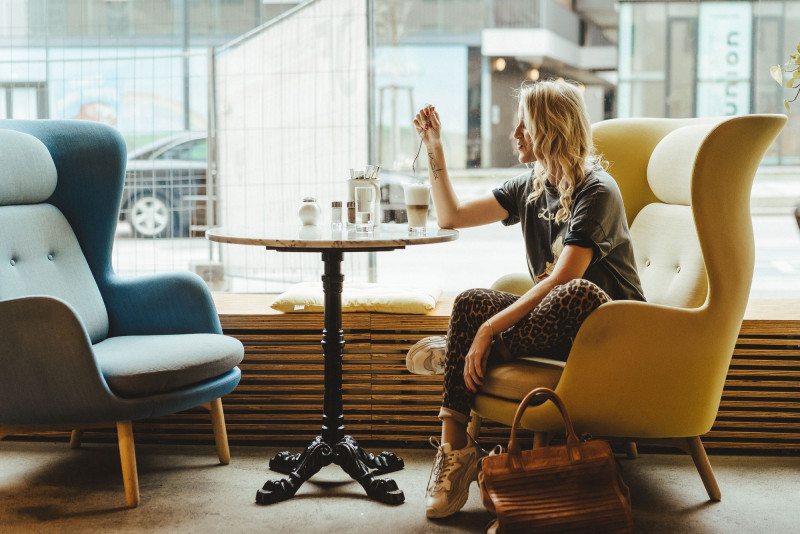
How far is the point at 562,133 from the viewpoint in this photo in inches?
86.2

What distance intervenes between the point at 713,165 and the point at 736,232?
19 centimetres

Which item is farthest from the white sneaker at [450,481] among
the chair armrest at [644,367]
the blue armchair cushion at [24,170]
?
the blue armchair cushion at [24,170]

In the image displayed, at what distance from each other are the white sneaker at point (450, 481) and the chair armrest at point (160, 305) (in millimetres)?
881

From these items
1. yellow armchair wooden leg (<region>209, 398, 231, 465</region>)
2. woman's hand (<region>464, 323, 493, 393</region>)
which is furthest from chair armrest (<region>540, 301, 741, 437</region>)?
yellow armchair wooden leg (<region>209, 398, 231, 465</region>)

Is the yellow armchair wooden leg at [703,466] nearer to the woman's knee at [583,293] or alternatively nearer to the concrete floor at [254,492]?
the concrete floor at [254,492]

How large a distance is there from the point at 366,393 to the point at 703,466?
1076 mm

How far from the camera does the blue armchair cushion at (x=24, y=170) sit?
243cm

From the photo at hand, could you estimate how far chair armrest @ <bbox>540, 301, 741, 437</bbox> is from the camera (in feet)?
6.42

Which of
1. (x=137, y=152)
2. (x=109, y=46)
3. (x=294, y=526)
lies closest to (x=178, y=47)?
(x=109, y=46)

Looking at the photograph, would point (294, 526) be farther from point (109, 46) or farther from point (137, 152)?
point (109, 46)

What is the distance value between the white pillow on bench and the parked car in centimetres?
82

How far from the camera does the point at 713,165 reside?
198cm

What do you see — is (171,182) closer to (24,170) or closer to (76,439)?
(24,170)

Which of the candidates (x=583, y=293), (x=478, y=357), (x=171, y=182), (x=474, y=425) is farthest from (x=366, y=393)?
(x=171, y=182)
